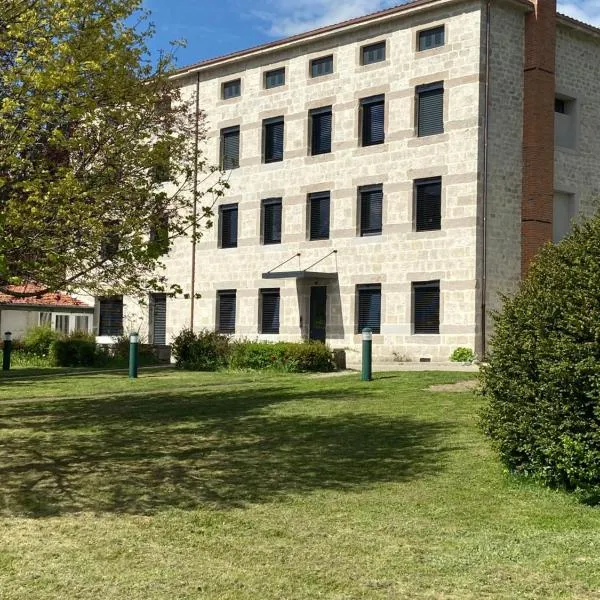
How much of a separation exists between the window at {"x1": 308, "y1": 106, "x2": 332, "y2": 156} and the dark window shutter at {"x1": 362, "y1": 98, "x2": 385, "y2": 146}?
1.53 meters

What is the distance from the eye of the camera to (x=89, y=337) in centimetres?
3238

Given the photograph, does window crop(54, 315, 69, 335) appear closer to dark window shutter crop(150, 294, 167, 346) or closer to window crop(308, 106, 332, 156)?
dark window shutter crop(150, 294, 167, 346)

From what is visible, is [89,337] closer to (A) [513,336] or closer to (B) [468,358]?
(B) [468,358]

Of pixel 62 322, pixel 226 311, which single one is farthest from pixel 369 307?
pixel 62 322

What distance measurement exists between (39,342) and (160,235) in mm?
21249

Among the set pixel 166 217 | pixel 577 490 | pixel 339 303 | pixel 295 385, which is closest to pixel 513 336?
pixel 577 490

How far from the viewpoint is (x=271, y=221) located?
108 ft

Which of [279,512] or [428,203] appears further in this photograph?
[428,203]

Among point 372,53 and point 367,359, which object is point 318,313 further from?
point 367,359

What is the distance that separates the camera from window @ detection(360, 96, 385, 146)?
97.6 ft

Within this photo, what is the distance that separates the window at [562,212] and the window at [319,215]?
7.78m

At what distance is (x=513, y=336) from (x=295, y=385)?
10046 millimetres

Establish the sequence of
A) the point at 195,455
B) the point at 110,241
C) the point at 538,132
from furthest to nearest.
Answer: the point at 538,132, the point at 110,241, the point at 195,455

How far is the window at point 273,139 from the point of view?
1286 inches
